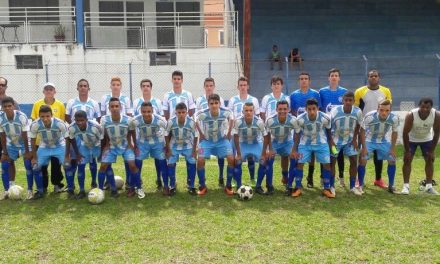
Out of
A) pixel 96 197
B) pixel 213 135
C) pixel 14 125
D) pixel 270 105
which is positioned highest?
pixel 270 105

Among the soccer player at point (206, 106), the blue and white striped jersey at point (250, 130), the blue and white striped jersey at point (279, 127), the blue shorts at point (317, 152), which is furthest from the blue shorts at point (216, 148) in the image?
the blue shorts at point (317, 152)

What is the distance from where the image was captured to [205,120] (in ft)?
23.2

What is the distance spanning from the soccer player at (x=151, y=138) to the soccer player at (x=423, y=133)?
3.80 m

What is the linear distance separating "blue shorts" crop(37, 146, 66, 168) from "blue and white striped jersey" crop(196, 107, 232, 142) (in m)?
2.17

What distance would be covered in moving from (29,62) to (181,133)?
446 inches

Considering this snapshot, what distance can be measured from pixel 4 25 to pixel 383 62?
1435 centimetres

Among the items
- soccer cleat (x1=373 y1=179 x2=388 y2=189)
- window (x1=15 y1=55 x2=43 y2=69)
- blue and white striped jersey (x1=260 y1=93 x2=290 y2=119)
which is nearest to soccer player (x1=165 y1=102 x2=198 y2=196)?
blue and white striped jersey (x1=260 y1=93 x2=290 y2=119)

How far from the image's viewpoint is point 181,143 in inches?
278

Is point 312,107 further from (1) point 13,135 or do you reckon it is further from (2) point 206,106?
(1) point 13,135

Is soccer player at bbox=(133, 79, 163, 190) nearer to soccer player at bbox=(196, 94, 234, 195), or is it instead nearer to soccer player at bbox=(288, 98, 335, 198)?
soccer player at bbox=(196, 94, 234, 195)

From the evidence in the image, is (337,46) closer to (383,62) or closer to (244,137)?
(383,62)

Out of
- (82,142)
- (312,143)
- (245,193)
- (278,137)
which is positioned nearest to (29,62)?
(82,142)

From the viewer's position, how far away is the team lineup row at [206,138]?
6.83 meters

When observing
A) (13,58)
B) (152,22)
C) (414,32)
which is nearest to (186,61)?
(152,22)
